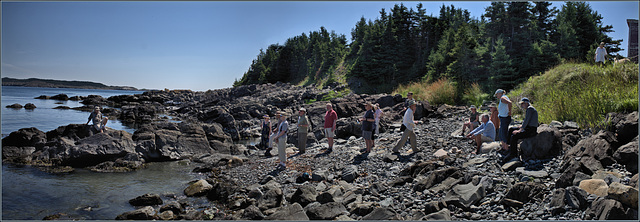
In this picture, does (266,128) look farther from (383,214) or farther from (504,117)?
(383,214)

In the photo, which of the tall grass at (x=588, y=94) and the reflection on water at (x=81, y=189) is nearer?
the reflection on water at (x=81, y=189)

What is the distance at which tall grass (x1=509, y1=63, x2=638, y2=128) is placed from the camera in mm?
9406

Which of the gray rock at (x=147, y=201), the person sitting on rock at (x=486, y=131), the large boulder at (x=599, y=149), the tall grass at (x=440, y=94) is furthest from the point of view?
the tall grass at (x=440, y=94)

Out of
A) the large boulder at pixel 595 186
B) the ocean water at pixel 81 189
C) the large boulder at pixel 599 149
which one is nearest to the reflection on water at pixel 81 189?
the ocean water at pixel 81 189

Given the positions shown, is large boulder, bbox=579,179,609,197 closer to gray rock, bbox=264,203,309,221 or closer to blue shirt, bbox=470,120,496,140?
blue shirt, bbox=470,120,496,140

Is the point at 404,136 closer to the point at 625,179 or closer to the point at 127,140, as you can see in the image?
the point at 625,179

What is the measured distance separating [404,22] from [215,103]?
34172mm

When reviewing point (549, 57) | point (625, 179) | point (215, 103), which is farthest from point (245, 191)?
point (215, 103)

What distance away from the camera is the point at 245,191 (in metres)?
10.2

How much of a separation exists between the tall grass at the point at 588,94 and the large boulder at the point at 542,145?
153 cm

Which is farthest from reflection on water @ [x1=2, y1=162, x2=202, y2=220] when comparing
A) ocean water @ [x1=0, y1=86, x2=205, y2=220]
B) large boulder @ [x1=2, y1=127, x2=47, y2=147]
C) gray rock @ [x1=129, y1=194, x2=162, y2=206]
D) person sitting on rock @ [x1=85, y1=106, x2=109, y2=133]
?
person sitting on rock @ [x1=85, y1=106, x2=109, y2=133]

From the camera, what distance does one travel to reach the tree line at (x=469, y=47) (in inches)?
983

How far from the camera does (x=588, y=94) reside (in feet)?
34.9

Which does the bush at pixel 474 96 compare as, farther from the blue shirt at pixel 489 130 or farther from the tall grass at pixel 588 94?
the blue shirt at pixel 489 130
